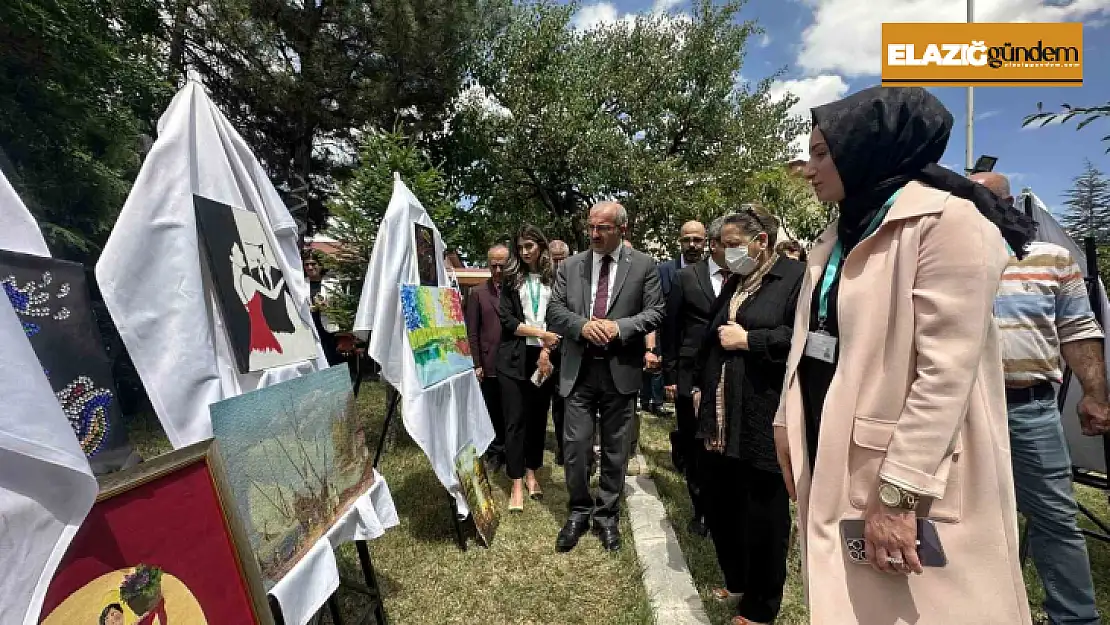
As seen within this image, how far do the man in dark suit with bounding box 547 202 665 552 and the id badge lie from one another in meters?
1.74

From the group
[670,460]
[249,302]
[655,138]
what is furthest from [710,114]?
[249,302]

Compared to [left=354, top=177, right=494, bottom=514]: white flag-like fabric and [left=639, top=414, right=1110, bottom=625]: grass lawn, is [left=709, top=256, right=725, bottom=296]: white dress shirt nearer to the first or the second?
[left=639, top=414, right=1110, bottom=625]: grass lawn

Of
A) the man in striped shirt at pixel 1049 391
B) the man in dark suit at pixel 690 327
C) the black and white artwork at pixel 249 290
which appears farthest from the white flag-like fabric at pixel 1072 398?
the black and white artwork at pixel 249 290

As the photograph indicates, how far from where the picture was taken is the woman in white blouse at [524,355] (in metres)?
4.04

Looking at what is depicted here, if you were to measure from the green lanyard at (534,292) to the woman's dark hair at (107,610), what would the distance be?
3.27 metres

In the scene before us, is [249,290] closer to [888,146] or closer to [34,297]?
[34,297]

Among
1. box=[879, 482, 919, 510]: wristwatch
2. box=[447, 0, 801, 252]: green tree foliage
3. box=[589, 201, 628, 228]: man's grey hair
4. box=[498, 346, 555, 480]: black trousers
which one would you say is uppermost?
box=[447, 0, 801, 252]: green tree foliage

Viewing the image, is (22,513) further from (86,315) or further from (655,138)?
(655,138)

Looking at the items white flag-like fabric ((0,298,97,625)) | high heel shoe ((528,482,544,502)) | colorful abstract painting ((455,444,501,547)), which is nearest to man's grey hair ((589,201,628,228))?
colorful abstract painting ((455,444,501,547))

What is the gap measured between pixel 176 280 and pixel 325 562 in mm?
981

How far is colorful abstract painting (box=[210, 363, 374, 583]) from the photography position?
1.47 metres

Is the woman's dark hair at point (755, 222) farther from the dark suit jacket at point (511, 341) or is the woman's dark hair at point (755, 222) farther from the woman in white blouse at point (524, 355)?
the dark suit jacket at point (511, 341)

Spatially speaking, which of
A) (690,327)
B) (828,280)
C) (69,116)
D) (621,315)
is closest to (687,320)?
(690,327)

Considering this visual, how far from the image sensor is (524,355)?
13.4 feet
